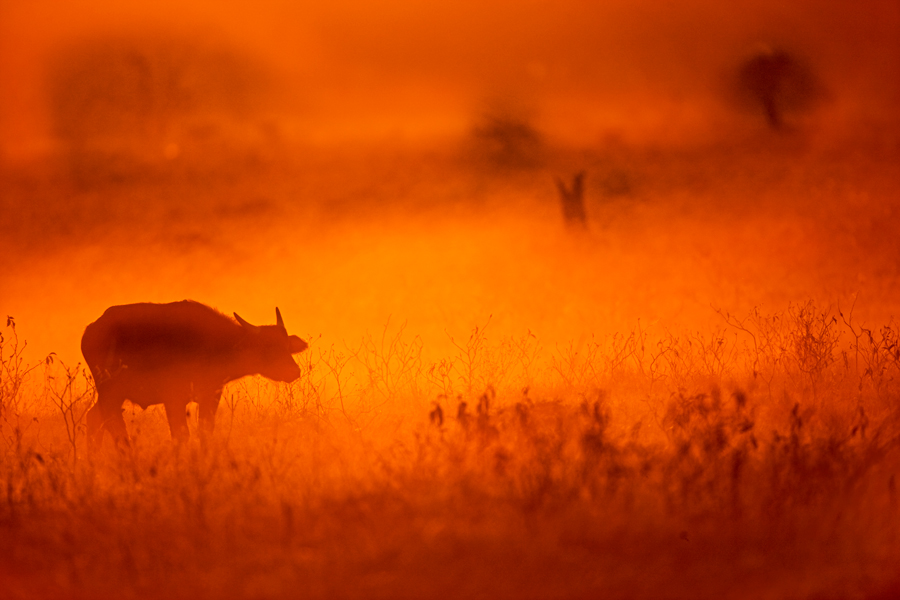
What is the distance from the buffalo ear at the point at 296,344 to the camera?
14.7 ft

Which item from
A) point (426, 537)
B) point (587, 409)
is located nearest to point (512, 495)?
point (426, 537)

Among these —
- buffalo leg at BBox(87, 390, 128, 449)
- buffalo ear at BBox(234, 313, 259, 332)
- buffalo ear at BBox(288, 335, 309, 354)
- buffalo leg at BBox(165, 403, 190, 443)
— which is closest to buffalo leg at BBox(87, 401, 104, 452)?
buffalo leg at BBox(87, 390, 128, 449)

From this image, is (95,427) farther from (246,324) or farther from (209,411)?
(246,324)

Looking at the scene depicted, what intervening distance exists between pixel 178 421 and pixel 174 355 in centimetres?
68

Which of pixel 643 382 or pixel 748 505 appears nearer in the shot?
pixel 748 505

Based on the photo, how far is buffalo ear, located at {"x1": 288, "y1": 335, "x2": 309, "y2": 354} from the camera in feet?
14.7

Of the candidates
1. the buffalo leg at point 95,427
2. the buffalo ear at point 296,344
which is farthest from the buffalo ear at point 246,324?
the buffalo leg at point 95,427

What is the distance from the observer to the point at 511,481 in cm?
312

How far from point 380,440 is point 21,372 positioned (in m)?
2.21

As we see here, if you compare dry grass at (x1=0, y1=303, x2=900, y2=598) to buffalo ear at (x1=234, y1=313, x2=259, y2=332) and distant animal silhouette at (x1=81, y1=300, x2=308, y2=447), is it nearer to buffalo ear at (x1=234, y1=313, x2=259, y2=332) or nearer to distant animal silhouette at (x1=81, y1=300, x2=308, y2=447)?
distant animal silhouette at (x1=81, y1=300, x2=308, y2=447)

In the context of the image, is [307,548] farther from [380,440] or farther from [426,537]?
[380,440]

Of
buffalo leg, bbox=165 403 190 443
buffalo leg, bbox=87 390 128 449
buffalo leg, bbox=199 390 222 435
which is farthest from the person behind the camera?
buffalo leg, bbox=87 390 128 449

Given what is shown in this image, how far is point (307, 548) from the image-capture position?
2.79 meters

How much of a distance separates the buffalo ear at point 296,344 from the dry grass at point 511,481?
0.33m
